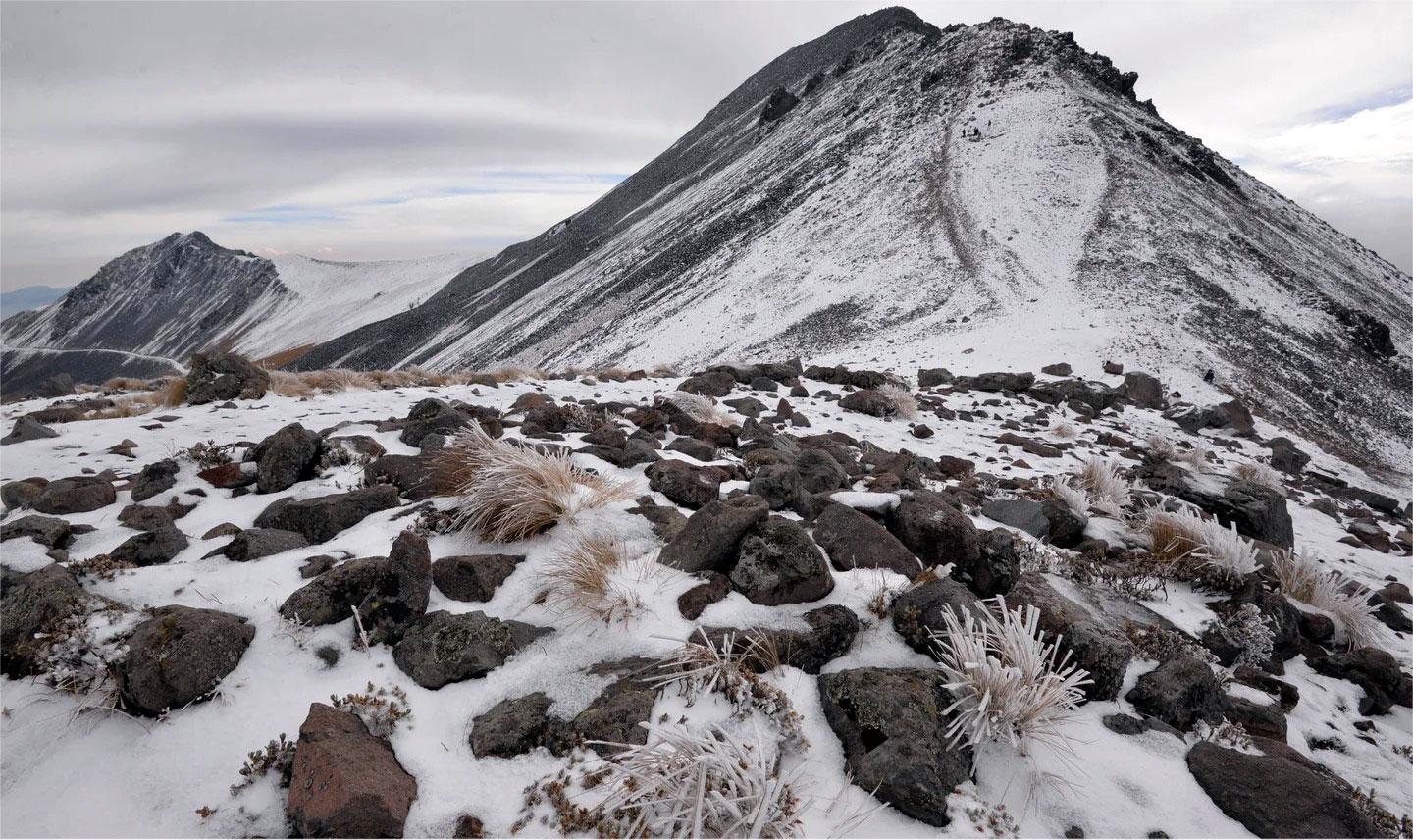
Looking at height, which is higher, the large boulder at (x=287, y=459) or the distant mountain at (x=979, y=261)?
the distant mountain at (x=979, y=261)

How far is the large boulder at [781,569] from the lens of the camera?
315cm

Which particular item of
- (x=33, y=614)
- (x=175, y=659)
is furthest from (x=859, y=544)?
(x=33, y=614)

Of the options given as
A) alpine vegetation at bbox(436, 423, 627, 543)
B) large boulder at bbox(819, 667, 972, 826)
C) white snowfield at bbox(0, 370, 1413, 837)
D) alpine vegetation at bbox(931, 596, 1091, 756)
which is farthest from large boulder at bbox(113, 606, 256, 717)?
alpine vegetation at bbox(931, 596, 1091, 756)

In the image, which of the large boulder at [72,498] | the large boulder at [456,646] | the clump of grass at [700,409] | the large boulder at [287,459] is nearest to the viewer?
the large boulder at [456,646]

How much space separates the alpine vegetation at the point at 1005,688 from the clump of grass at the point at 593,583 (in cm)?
155

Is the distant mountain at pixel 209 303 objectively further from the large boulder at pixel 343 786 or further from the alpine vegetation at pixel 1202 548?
the alpine vegetation at pixel 1202 548

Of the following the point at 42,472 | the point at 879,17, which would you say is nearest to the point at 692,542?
the point at 42,472

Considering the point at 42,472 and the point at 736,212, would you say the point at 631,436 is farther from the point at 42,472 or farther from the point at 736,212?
the point at 736,212

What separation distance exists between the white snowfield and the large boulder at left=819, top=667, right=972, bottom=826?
0.06 metres

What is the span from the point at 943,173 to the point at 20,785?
37087 millimetres

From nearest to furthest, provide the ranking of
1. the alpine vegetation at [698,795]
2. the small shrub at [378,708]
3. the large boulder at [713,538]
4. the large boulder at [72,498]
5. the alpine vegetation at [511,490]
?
the alpine vegetation at [698,795], the small shrub at [378,708], the large boulder at [713,538], the alpine vegetation at [511,490], the large boulder at [72,498]

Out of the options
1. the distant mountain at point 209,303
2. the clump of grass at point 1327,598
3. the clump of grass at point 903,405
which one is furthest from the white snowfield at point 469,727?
the distant mountain at point 209,303

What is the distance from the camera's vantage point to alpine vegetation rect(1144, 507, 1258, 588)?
162 inches

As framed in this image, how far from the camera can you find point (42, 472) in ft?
15.4
